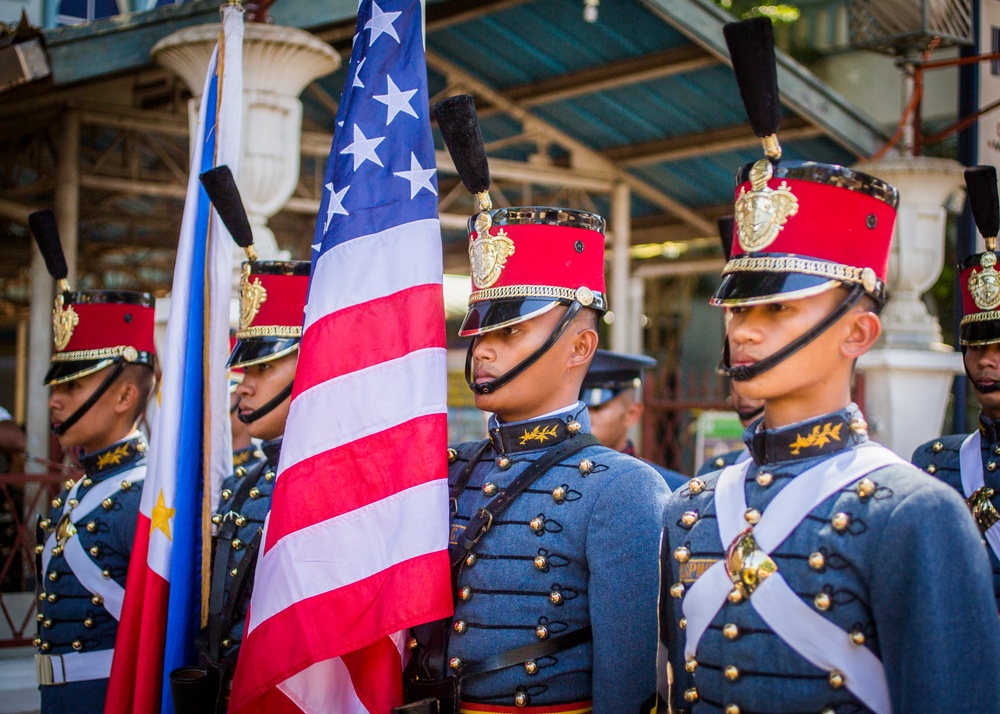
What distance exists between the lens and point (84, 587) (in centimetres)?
403

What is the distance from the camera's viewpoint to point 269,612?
285 cm

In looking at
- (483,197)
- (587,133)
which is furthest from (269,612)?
(587,133)

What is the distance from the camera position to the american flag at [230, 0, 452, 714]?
111 inches

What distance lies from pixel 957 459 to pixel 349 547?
7.79 feet

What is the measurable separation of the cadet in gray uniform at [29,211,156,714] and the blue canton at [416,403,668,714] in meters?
1.77

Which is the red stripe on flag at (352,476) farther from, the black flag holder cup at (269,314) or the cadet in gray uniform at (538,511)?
the black flag holder cup at (269,314)

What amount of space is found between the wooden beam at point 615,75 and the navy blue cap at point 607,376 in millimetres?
3997

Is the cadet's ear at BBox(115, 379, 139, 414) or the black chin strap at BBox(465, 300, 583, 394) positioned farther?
the cadet's ear at BBox(115, 379, 139, 414)

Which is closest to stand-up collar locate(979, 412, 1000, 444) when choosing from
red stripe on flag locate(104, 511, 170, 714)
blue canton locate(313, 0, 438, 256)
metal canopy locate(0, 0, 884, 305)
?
blue canton locate(313, 0, 438, 256)

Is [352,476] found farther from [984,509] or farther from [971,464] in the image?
[971,464]

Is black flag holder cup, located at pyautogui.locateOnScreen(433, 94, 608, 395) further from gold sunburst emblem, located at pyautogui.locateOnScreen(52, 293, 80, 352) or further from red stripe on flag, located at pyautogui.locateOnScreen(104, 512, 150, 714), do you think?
gold sunburst emblem, located at pyautogui.locateOnScreen(52, 293, 80, 352)

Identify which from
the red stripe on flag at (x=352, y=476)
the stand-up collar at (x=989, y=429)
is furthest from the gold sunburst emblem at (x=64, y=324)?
the stand-up collar at (x=989, y=429)

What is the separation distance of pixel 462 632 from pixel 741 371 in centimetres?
112

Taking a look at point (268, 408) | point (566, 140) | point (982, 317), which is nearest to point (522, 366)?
point (268, 408)
